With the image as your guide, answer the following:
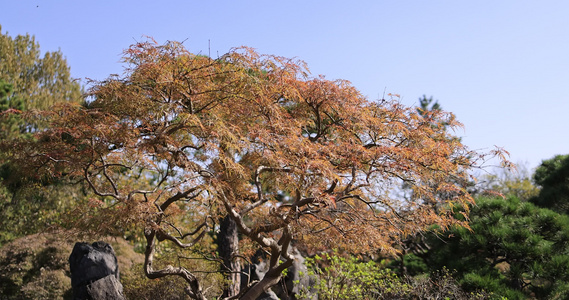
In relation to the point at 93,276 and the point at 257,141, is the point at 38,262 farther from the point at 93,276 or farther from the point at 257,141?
the point at 257,141

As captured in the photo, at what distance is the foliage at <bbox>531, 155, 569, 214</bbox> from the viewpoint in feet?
27.7

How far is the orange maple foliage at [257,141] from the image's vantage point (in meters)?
4.48

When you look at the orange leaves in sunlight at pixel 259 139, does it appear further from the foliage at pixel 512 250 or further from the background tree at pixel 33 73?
the background tree at pixel 33 73

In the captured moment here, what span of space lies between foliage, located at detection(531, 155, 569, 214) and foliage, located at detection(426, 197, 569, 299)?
1.66m

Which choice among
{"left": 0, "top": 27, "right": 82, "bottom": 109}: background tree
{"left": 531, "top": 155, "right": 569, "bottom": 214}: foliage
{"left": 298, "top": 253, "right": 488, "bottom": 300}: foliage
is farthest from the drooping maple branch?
{"left": 0, "top": 27, "right": 82, "bottom": 109}: background tree

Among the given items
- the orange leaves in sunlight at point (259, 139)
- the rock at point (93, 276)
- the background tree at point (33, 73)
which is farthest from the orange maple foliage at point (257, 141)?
the background tree at point (33, 73)

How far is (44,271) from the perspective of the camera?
7844 mm

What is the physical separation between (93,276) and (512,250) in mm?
5760

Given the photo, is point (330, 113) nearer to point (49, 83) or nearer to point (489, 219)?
point (489, 219)

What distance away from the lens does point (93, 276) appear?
619 cm

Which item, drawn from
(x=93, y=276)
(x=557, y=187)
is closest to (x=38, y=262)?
(x=93, y=276)

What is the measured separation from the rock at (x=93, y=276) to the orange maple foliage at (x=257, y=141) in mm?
1185

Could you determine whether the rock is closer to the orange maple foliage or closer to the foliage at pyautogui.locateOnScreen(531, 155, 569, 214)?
the orange maple foliage

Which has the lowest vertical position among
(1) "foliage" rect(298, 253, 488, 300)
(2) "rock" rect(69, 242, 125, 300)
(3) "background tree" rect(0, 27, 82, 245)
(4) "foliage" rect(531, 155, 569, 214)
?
(1) "foliage" rect(298, 253, 488, 300)
